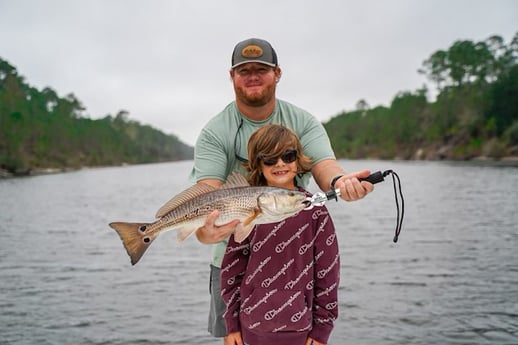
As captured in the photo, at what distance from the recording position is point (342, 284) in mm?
9914

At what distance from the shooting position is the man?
326 cm

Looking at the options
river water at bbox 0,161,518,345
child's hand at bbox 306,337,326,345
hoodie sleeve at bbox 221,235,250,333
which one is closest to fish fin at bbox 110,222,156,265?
hoodie sleeve at bbox 221,235,250,333

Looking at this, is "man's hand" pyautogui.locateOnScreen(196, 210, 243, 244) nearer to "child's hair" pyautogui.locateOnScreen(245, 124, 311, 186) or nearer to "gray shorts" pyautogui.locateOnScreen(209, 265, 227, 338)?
"child's hair" pyautogui.locateOnScreen(245, 124, 311, 186)

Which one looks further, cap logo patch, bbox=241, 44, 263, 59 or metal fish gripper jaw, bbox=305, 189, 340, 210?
cap logo patch, bbox=241, 44, 263, 59

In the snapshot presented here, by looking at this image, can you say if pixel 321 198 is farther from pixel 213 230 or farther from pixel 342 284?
pixel 342 284

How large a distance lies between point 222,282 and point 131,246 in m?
0.63

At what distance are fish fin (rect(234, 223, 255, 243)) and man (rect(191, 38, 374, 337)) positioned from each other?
0.66 ft

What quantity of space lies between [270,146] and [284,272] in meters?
0.79

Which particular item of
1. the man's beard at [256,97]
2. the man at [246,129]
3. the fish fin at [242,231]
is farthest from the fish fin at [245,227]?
the man's beard at [256,97]

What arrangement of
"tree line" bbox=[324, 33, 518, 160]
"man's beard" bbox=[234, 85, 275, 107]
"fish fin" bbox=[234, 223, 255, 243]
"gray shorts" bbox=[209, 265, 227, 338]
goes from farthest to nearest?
"tree line" bbox=[324, 33, 518, 160]
"gray shorts" bbox=[209, 265, 227, 338]
"man's beard" bbox=[234, 85, 275, 107]
"fish fin" bbox=[234, 223, 255, 243]

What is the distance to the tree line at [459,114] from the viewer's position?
60.2m

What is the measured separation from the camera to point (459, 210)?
19.1 metres

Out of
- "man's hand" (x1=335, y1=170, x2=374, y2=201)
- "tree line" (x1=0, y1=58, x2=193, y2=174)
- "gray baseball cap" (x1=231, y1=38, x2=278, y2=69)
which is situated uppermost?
"tree line" (x1=0, y1=58, x2=193, y2=174)

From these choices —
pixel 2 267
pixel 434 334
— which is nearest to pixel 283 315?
pixel 434 334
